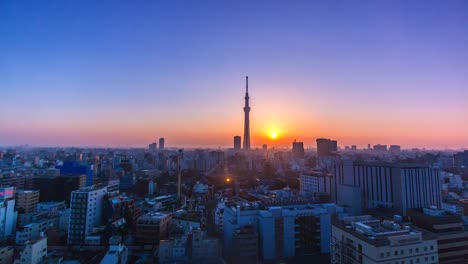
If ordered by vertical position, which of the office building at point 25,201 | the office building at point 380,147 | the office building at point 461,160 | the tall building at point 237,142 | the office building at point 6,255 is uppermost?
the tall building at point 237,142

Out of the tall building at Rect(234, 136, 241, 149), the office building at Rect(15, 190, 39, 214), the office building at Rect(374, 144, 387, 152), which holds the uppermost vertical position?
the tall building at Rect(234, 136, 241, 149)

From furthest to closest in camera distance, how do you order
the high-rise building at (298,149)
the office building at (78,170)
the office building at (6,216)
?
1. the high-rise building at (298,149)
2. the office building at (78,170)
3. the office building at (6,216)

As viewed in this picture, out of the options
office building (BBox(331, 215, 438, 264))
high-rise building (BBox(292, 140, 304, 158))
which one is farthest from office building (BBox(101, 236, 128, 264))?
high-rise building (BBox(292, 140, 304, 158))

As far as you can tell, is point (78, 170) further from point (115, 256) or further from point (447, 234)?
point (447, 234)

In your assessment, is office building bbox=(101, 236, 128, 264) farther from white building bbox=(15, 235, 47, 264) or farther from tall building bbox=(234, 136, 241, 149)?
tall building bbox=(234, 136, 241, 149)

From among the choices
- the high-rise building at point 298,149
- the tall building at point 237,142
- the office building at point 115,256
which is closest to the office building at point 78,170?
the office building at point 115,256

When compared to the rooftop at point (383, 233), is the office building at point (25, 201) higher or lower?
lower

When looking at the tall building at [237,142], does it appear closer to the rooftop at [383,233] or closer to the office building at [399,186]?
the office building at [399,186]

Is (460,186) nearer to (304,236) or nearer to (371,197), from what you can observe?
(371,197)
